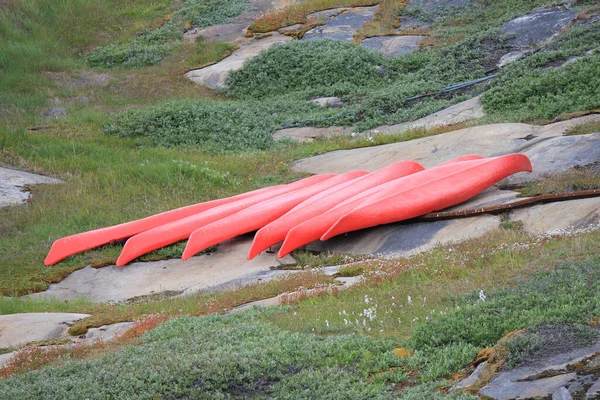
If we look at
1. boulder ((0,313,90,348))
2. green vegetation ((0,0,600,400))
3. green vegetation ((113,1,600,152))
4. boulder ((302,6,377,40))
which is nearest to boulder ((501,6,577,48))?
green vegetation ((113,1,600,152))

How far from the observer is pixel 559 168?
12641 mm

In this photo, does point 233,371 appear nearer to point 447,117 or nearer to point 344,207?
point 344,207

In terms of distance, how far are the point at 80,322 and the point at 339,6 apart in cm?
2251

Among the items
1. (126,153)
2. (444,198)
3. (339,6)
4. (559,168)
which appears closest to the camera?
(444,198)

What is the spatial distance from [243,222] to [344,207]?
1.83 m

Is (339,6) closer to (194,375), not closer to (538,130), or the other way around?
(538,130)

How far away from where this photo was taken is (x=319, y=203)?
12648mm

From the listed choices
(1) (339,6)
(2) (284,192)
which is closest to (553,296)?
(2) (284,192)

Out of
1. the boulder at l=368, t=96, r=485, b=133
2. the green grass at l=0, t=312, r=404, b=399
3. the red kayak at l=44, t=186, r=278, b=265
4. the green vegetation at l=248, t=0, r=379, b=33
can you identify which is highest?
the green vegetation at l=248, t=0, r=379, b=33

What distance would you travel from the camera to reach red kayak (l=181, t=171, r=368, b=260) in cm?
1251

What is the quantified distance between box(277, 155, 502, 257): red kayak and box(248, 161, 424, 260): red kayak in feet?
1.20

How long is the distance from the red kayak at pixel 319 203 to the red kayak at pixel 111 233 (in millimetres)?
2218

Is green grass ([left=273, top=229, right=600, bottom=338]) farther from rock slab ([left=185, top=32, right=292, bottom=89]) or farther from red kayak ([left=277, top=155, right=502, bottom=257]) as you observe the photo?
rock slab ([left=185, top=32, right=292, bottom=89])

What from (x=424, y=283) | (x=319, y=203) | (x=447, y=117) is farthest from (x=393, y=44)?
(x=424, y=283)
